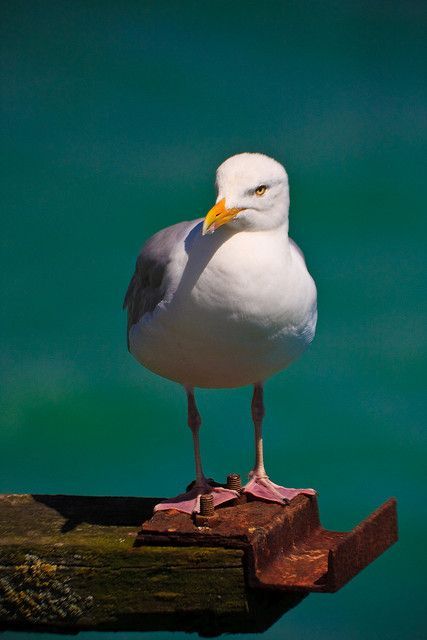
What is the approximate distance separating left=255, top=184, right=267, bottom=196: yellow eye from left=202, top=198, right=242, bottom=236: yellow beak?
3.1 inches

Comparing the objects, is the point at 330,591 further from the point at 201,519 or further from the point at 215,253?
the point at 215,253

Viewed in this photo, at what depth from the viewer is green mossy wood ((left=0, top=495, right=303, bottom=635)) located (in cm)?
357

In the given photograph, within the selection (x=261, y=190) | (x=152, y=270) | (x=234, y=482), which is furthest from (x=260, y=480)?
(x=261, y=190)

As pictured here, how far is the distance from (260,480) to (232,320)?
57 centimetres

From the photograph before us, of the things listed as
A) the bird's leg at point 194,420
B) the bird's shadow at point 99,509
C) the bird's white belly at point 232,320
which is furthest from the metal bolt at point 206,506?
the bird's leg at point 194,420

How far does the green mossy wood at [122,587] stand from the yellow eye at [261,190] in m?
0.91

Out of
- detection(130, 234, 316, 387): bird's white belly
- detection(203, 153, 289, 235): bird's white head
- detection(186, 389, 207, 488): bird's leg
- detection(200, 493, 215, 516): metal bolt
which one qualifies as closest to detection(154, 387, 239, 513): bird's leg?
detection(186, 389, 207, 488): bird's leg

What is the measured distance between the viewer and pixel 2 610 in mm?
3703

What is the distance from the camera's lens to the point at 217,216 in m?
3.80

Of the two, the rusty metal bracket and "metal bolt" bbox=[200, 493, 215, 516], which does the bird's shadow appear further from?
"metal bolt" bbox=[200, 493, 215, 516]

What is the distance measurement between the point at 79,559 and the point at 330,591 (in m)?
0.65

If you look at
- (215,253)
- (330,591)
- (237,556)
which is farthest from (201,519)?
(215,253)

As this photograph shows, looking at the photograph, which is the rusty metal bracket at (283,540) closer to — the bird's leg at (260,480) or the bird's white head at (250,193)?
the bird's leg at (260,480)

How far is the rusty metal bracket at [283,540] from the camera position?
3.50 metres
